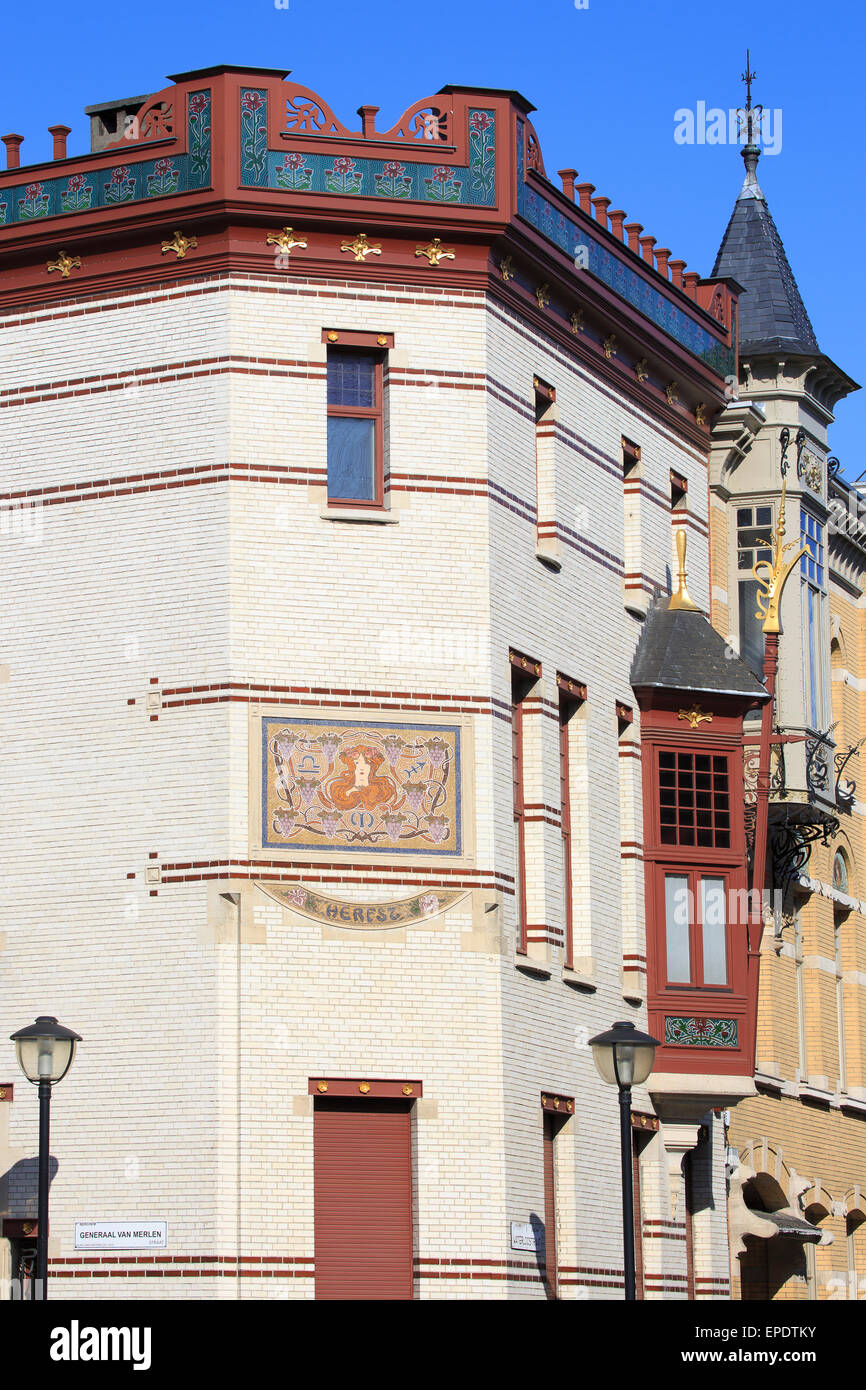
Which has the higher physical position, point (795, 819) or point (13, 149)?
point (13, 149)

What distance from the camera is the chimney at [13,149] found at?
28328 millimetres

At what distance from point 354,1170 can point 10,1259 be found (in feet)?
12.6

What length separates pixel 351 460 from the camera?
27266 millimetres

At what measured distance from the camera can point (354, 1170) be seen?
25.4m

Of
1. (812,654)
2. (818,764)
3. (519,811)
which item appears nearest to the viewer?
(519,811)

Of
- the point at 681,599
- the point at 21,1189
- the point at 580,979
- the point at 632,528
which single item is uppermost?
the point at 632,528

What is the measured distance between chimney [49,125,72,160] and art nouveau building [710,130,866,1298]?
36.4 ft

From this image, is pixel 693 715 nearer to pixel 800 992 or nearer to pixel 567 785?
pixel 567 785

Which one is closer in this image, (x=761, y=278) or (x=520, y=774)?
(x=520, y=774)

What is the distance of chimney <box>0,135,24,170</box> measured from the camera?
92.9 ft

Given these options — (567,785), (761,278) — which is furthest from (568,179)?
(761,278)

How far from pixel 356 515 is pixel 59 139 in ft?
18.7
